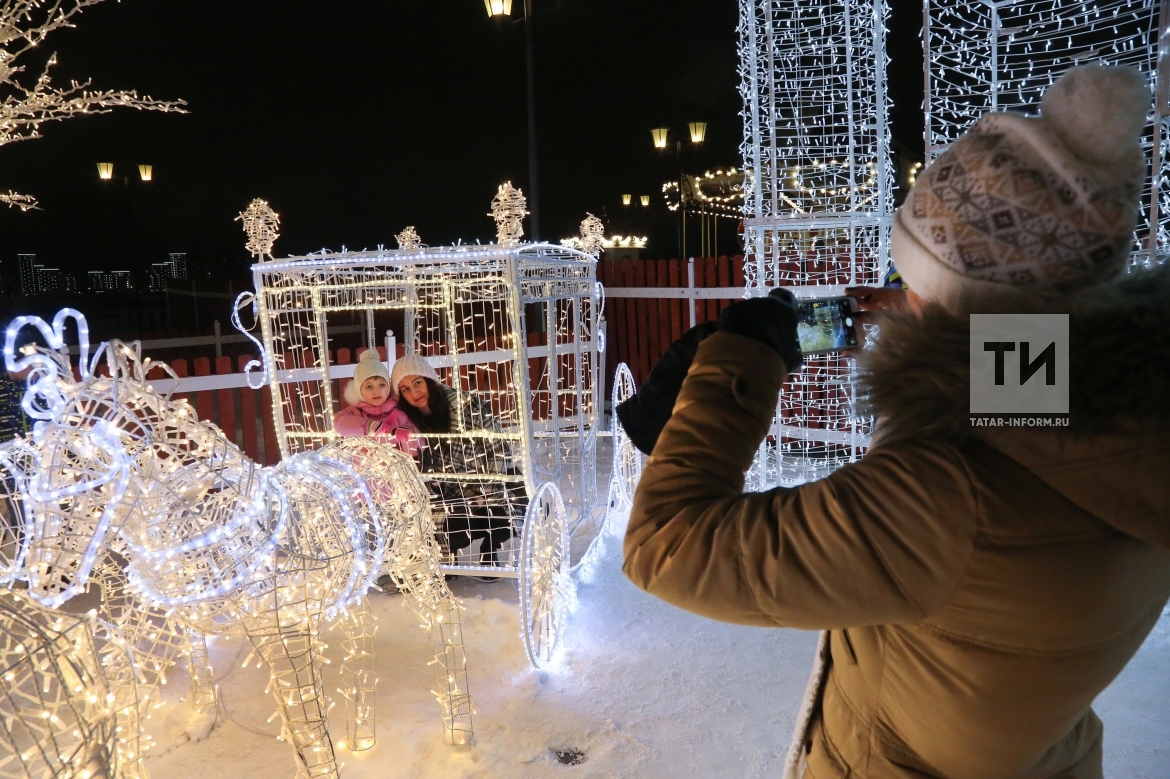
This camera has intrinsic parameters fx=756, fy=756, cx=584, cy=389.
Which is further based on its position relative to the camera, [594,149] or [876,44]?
[594,149]

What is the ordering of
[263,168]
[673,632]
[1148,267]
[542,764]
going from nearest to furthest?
[1148,267] < [542,764] < [673,632] < [263,168]

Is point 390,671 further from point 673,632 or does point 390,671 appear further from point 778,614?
point 778,614

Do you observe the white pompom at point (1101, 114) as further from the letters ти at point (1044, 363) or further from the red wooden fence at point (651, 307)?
the red wooden fence at point (651, 307)

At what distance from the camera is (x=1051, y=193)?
0.84 meters

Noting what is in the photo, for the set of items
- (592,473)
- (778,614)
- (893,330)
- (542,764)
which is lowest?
(542,764)

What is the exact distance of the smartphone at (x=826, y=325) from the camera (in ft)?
3.85

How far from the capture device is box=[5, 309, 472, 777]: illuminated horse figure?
198 centimetres

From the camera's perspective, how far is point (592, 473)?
15.6 feet

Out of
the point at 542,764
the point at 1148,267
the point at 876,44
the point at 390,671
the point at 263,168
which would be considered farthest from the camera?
the point at 263,168

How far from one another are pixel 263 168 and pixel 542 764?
12.3 metres

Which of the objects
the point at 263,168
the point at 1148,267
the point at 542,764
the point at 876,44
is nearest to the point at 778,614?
the point at 1148,267

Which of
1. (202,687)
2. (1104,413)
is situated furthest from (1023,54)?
(202,687)

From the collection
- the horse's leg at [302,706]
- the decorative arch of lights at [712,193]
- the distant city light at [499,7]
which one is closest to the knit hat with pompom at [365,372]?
the horse's leg at [302,706]

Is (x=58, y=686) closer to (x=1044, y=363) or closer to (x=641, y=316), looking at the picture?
(x=1044, y=363)
